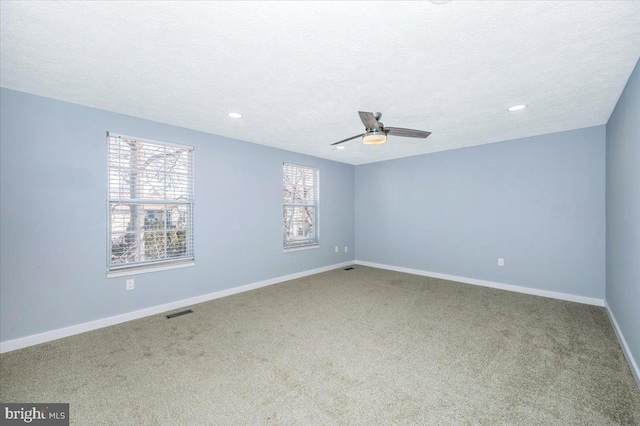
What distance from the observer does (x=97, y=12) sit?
1622 millimetres

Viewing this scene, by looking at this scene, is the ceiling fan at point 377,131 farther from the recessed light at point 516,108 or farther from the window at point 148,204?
the window at point 148,204

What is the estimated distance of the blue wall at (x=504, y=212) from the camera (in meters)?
3.86

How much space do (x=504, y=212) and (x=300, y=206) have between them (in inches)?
141

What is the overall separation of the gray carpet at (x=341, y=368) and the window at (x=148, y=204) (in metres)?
0.80

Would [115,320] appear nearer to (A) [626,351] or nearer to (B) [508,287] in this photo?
(A) [626,351]

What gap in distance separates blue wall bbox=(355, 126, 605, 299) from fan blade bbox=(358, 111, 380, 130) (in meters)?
2.95

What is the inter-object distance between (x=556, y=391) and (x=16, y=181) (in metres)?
4.91

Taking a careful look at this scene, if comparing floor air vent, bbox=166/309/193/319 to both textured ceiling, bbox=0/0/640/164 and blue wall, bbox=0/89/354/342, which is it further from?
textured ceiling, bbox=0/0/640/164

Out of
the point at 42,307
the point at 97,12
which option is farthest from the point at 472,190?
the point at 42,307

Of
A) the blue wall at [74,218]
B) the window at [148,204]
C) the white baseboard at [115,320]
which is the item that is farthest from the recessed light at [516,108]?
the white baseboard at [115,320]

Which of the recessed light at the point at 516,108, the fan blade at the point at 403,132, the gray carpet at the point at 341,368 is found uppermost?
the recessed light at the point at 516,108

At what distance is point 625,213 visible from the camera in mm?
2578

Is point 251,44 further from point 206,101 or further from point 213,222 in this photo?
point 213,222

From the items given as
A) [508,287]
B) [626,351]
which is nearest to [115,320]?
[626,351]
